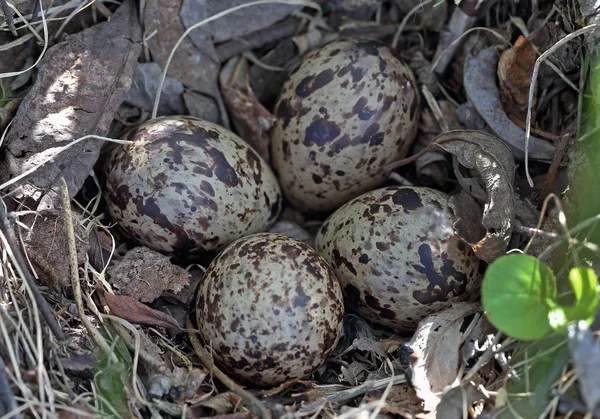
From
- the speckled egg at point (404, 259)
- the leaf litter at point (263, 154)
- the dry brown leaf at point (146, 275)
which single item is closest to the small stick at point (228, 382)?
the leaf litter at point (263, 154)

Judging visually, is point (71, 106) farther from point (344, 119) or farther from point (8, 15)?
point (344, 119)

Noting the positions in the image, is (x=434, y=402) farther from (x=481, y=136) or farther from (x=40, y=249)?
(x=40, y=249)

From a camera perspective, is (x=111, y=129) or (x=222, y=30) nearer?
(x=111, y=129)

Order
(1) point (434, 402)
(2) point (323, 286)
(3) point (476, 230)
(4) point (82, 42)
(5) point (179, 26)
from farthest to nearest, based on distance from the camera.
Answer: (5) point (179, 26), (4) point (82, 42), (3) point (476, 230), (2) point (323, 286), (1) point (434, 402)

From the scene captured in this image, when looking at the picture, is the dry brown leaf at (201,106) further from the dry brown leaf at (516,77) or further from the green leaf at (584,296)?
the green leaf at (584,296)

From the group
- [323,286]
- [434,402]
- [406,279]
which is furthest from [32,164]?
[434,402]

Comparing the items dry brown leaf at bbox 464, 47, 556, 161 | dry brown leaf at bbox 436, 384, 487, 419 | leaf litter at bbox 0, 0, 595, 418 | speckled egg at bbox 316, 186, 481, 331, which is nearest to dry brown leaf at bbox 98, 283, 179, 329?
leaf litter at bbox 0, 0, 595, 418

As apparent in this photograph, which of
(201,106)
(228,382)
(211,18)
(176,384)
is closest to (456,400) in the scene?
(228,382)
